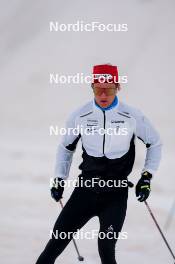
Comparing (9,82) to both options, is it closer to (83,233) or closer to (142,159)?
(142,159)

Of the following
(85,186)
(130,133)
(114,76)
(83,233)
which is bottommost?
(83,233)

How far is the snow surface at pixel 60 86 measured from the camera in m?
8.05

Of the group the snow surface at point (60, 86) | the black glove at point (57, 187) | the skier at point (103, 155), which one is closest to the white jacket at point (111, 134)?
the skier at point (103, 155)

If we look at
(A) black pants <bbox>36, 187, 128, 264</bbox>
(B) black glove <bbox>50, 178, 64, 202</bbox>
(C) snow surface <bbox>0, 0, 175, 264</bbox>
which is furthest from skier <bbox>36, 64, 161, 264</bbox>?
(C) snow surface <bbox>0, 0, 175, 264</bbox>

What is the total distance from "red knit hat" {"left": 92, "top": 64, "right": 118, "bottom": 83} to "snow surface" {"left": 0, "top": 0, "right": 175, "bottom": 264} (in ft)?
10.6

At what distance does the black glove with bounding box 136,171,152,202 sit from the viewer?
3.85 meters

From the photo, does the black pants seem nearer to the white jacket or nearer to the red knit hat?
the white jacket

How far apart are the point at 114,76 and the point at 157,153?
65 centimetres

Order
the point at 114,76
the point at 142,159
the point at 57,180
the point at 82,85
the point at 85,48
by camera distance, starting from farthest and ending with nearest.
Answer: the point at 85,48 < the point at 82,85 < the point at 142,159 < the point at 57,180 < the point at 114,76

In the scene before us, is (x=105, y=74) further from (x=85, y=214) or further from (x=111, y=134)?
(x=85, y=214)

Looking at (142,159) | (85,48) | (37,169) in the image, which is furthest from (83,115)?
(85,48)

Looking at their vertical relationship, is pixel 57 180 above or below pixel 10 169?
above

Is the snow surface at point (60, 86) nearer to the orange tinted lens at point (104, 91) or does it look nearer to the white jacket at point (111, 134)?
the white jacket at point (111, 134)

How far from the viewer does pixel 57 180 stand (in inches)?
155
